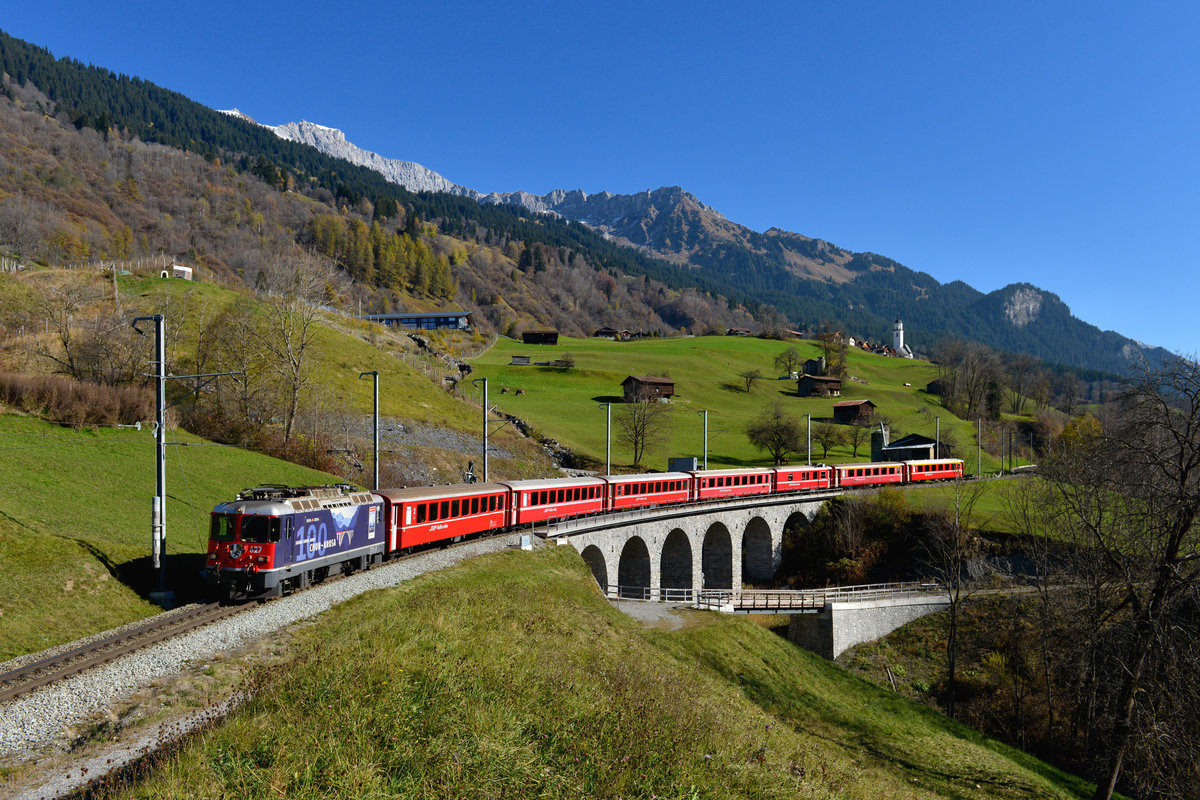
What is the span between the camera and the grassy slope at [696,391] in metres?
76.6

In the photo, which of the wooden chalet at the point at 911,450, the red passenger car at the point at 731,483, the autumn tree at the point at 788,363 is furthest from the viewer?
the autumn tree at the point at 788,363

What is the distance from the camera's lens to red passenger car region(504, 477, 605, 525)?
1389 inches

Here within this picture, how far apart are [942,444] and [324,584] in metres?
76.1

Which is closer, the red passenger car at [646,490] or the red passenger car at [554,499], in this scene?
the red passenger car at [554,499]

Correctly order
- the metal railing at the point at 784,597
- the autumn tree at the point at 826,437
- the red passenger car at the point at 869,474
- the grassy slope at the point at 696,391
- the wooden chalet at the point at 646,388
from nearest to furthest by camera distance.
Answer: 1. the metal railing at the point at 784,597
2. the red passenger car at the point at 869,474
3. the grassy slope at the point at 696,391
4. the autumn tree at the point at 826,437
5. the wooden chalet at the point at 646,388

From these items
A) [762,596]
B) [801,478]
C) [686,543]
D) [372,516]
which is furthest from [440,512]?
[801,478]

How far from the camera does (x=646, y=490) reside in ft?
146

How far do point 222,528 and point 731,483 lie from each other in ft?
122

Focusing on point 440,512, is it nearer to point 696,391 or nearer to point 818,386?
point 696,391

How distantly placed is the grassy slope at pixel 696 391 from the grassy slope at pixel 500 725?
45306 millimetres

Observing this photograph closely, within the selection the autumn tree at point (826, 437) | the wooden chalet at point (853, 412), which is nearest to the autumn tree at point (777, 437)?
the autumn tree at point (826, 437)

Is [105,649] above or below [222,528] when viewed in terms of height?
below

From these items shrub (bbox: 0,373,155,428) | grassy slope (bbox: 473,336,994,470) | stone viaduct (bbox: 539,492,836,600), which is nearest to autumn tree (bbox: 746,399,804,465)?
grassy slope (bbox: 473,336,994,470)

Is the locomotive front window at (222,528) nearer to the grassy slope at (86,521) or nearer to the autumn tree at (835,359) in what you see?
the grassy slope at (86,521)
